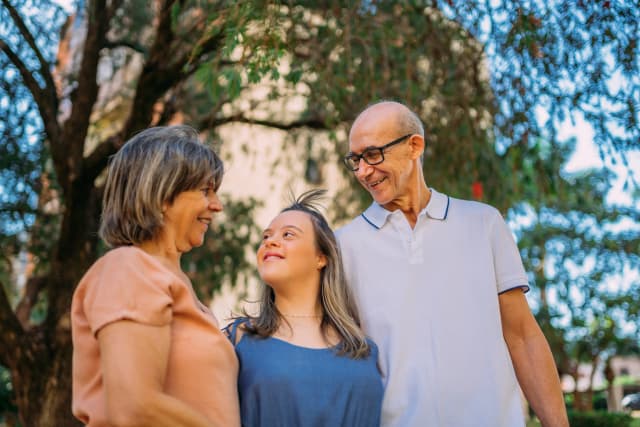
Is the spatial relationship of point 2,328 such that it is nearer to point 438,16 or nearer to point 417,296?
point 438,16

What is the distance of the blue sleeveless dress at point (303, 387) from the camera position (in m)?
3.06

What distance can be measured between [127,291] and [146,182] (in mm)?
401

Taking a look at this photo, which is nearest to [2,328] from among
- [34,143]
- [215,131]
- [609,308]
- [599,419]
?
[34,143]

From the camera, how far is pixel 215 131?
10.7 meters

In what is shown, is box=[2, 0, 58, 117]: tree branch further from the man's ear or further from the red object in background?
the man's ear

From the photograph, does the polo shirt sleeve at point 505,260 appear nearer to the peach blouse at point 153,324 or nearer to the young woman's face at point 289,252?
the young woman's face at point 289,252

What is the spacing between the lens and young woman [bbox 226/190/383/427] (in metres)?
3.09

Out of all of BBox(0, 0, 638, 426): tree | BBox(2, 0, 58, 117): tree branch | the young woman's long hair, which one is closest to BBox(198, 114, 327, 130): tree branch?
BBox(0, 0, 638, 426): tree

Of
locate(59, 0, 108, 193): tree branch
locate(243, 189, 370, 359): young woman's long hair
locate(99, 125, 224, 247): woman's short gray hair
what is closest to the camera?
locate(99, 125, 224, 247): woman's short gray hair

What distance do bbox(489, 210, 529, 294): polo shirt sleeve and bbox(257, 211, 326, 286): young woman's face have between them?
77cm

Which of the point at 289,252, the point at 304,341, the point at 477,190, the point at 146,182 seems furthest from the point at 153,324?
the point at 477,190

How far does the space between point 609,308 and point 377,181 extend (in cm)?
1887

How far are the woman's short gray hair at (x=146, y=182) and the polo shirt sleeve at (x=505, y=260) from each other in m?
1.55

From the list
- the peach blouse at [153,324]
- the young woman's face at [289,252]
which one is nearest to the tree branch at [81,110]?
the young woman's face at [289,252]
